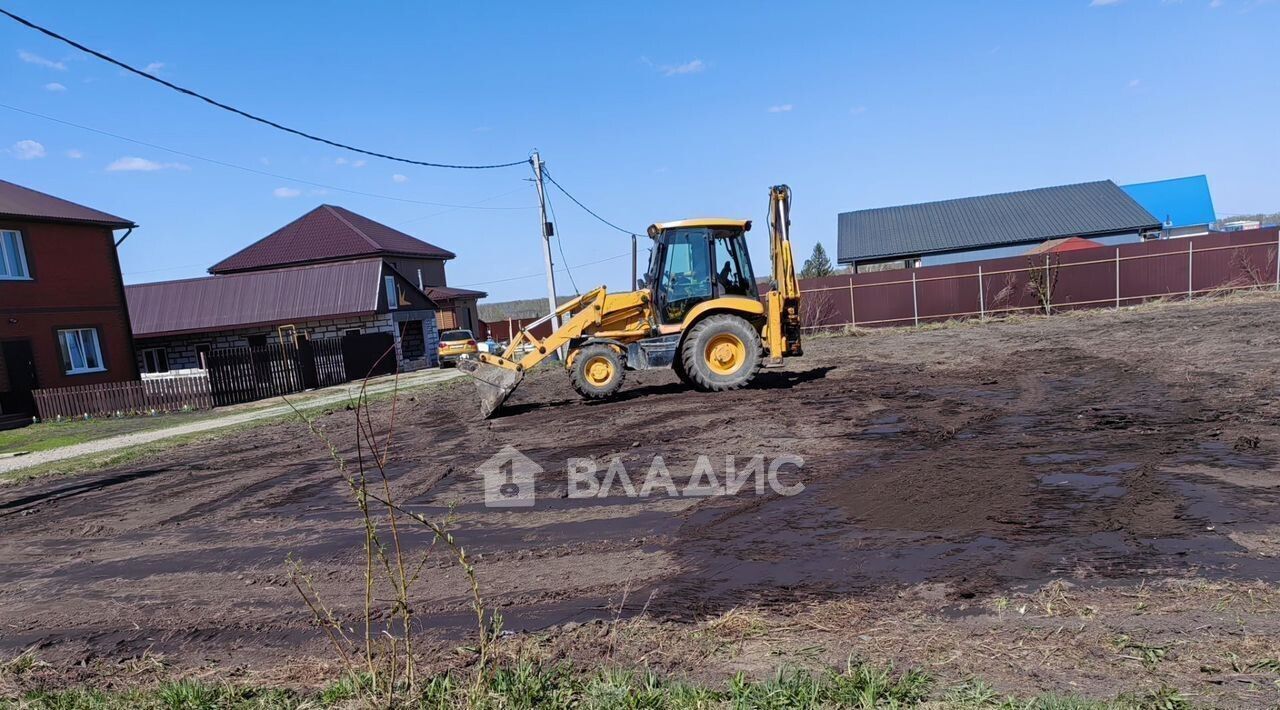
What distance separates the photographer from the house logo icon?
711 centimetres

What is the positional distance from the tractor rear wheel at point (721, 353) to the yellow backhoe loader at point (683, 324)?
0.7 inches

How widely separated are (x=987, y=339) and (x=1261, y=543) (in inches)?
655

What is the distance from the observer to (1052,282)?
90.1 feet

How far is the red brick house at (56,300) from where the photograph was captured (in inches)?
848

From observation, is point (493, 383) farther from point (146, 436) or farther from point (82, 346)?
point (82, 346)

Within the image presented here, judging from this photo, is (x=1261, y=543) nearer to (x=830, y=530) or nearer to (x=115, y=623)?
(x=830, y=530)

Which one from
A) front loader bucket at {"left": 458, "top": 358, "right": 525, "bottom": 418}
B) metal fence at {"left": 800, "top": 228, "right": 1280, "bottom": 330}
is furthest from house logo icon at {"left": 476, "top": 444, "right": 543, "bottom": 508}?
metal fence at {"left": 800, "top": 228, "right": 1280, "bottom": 330}

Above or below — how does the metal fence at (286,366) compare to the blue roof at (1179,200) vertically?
below

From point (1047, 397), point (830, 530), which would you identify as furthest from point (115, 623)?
point (1047, 397)

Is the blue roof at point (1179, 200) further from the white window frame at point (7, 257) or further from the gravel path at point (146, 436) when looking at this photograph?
the white window frame at point (7, 257)

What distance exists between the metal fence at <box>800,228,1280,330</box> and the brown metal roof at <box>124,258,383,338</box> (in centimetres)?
1805

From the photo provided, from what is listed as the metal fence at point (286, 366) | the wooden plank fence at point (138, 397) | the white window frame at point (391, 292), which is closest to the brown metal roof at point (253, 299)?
the white window frame at point (391, 292)

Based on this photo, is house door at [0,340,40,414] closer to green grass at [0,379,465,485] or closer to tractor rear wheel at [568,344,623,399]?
green grass at [0,379,465,485]

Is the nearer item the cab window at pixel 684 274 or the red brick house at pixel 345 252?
the cab window at pixel 684 274
